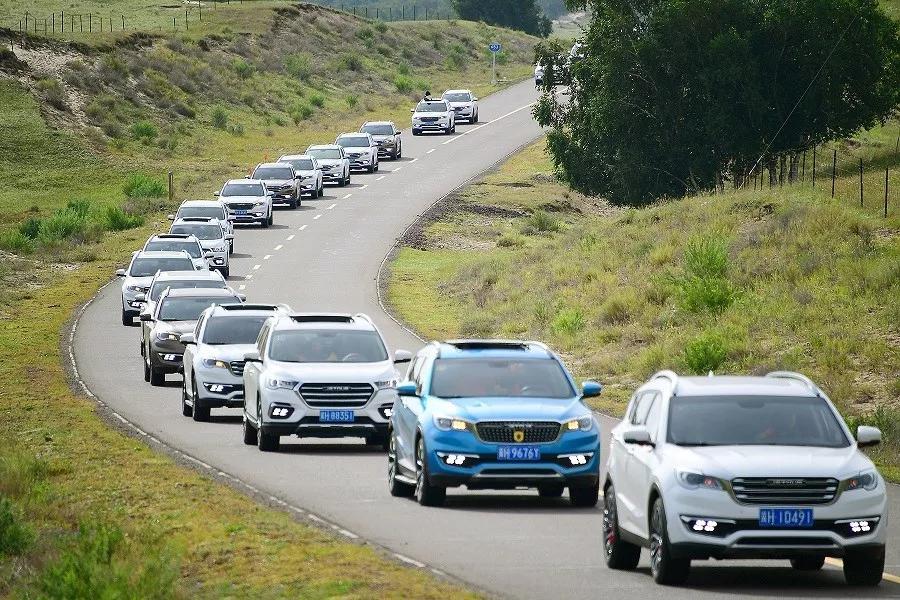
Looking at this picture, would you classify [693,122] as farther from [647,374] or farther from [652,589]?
[652,589]

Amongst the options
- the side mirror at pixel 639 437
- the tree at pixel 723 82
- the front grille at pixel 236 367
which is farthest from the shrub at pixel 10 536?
the tree at pixel 723 82

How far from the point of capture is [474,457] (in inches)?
752

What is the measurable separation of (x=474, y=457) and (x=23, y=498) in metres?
5.07

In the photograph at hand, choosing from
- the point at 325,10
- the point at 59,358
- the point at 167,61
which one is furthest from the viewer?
the point at 325,10

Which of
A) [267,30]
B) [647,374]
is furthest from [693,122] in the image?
[267,30]

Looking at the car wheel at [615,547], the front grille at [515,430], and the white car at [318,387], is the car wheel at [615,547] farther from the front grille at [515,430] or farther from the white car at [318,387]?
the white car at [318,387]

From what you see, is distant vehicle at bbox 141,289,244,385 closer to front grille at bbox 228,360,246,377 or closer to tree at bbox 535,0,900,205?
front grille at bbox 228,360,246,377

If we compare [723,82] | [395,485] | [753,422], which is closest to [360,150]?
[723,82]

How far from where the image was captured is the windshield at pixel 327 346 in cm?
2570

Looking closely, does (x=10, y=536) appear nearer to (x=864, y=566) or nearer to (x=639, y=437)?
(x=639, y=437)

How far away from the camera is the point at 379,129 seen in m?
92.8

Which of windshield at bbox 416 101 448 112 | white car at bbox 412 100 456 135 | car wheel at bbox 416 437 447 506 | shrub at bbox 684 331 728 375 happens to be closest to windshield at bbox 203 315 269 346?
shrub at bbox 684 331 728 375

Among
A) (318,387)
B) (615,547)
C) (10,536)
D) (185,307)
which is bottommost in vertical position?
(185,307)

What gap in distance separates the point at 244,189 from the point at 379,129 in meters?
24.0
